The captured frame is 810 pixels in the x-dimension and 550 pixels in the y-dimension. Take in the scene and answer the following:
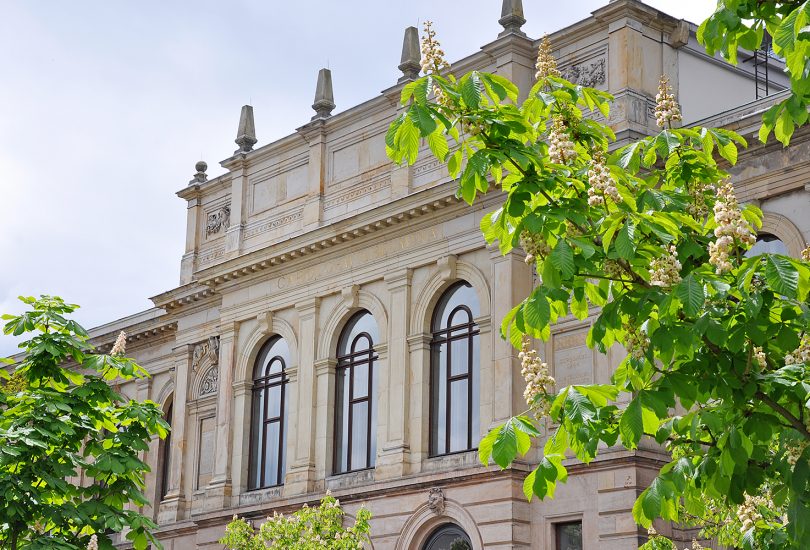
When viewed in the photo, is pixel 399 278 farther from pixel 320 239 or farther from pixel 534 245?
pixel 534 245

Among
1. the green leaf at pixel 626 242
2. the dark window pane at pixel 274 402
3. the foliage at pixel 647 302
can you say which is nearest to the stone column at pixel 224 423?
the dark window pane at pixel 274 402

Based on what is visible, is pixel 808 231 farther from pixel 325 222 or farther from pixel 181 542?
pixel 181 542

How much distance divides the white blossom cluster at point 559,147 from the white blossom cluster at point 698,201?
1.02m

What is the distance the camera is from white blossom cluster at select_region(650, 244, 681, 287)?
926cm

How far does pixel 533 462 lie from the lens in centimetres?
3164

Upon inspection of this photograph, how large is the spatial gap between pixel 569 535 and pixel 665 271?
22.2 metres

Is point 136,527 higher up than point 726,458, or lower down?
higher up

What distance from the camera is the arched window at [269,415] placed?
126 feet

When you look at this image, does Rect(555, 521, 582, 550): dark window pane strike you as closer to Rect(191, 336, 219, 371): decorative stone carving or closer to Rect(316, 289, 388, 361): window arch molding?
Rect(316, 289, 388, 361): window arch molding

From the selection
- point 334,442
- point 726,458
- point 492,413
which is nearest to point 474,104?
point 726,458

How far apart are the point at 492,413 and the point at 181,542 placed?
534 inches

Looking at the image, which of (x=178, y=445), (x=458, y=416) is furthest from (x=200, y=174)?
(x=458, y=416)

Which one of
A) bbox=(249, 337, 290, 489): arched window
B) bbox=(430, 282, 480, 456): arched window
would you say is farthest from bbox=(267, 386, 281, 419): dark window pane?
bbox=(430, 282, 480, 456): arched window

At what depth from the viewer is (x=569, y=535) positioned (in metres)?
30.7
